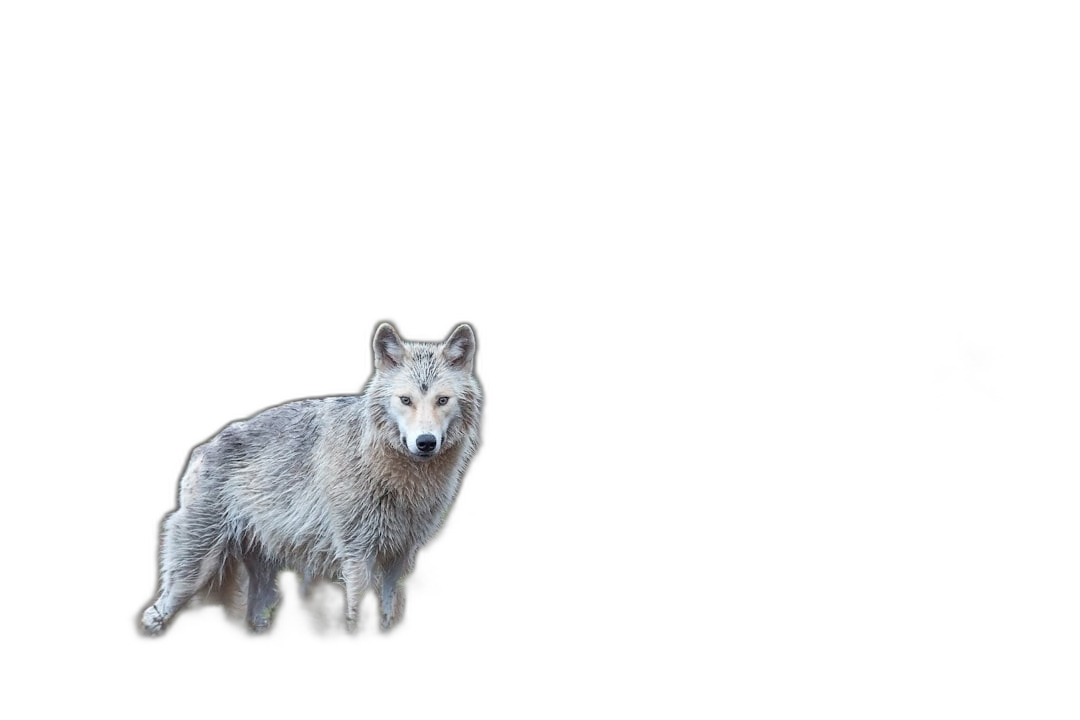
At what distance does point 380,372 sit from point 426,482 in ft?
2.36

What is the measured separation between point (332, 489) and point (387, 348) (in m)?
0.92

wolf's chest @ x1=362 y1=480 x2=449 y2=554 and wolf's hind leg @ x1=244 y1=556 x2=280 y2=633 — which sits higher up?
wolf's chest @ x1=362 y1=480 x2=449 y2=554

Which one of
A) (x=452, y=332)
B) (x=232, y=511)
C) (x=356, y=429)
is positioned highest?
(x=452, y=332)

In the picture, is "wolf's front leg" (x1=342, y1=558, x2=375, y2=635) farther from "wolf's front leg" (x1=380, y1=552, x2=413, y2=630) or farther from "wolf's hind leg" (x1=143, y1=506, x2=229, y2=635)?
"wolf's hind leg" (x1=143, y1=506, x2=229, y2=635)

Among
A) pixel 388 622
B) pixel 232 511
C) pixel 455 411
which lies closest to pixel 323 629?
pixel 388 622

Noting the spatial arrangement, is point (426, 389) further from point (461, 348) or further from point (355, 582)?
point (355, 582)

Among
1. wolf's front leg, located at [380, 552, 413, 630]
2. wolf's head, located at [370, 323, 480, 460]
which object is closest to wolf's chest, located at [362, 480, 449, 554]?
wolf's front leg, located at [380, 552, 413, 630]

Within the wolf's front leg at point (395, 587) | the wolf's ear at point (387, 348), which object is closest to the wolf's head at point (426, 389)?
the wolf's ear at point (387, 348)

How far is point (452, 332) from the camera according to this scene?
816 cm

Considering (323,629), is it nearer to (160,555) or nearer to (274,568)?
(274,568)

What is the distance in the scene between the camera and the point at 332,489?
8180mm

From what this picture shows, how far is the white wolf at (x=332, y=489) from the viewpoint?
26.4 feet

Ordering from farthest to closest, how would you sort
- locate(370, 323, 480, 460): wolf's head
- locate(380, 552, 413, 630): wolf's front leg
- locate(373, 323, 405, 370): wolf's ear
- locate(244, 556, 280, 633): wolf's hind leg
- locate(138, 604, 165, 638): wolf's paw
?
locate(244, 556, 280, 633): wolf's hind leg → locate(138, 604, 165, 638): wolf's paw → locate(380, 552, 413, 630): wolf's front leg → locate(373, 323, 405, 370): wolf's ear → locate(370, 323, 480, 460): wolf's head

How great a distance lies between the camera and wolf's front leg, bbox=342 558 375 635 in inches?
315
